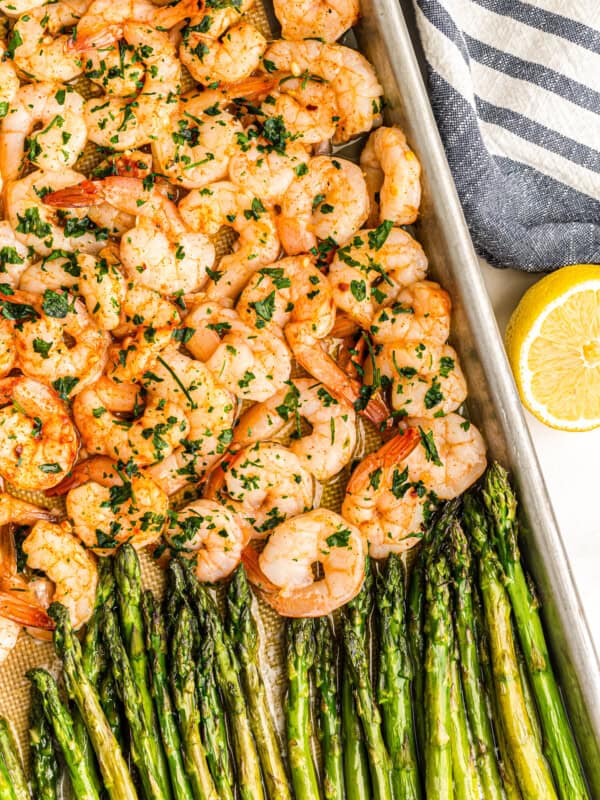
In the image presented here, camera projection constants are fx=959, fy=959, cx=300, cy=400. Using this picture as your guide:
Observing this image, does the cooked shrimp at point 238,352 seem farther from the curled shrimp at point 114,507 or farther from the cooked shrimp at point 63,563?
the cooked shrimp at point 63,563

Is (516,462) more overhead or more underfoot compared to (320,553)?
more overhead

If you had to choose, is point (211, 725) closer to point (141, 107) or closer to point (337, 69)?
point (141, 107)

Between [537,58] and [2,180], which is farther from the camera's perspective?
[537,58]

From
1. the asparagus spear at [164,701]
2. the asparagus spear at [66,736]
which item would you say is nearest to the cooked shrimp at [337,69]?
the asparagus spear at [164,701]

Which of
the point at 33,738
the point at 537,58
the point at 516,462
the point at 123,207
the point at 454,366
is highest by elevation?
the point at 537,58

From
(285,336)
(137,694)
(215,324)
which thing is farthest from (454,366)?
(137,694)

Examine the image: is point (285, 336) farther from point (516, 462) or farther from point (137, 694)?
point (137, 694)

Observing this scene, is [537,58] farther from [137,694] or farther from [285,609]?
[137,694]

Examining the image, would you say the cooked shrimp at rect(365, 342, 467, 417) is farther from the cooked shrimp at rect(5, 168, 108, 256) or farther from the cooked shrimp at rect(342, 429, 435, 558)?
the cooked shrimp at rect(5, 168, 108, 256)
